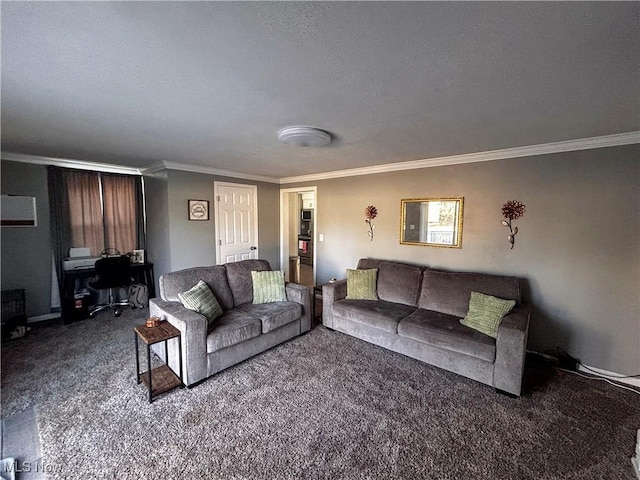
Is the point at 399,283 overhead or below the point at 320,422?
overhead

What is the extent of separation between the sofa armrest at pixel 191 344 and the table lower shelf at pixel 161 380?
72 mm

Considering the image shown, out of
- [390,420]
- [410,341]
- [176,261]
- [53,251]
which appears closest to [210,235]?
[176,261]

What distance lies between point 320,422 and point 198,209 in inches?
146

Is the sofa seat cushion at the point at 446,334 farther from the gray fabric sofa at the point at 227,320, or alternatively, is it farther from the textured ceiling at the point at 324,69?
the textured ceiling at the point at 324,69

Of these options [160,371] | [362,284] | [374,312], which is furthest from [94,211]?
[374,312]

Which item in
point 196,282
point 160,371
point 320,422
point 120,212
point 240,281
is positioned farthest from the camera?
point 120,212

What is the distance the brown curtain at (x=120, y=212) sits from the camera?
14.7 feet

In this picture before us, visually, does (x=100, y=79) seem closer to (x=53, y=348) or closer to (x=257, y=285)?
(x=257, y=285)

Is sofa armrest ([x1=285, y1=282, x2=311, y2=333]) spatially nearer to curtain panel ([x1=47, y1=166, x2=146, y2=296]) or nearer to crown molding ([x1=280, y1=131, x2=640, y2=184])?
crown molding ([x1=280, y1=131, x2=640, y2=184])

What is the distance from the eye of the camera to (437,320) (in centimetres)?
289

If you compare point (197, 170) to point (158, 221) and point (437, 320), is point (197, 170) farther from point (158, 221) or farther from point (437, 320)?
point (437, 320)

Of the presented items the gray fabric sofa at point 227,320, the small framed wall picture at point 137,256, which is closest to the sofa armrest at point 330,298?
the gray fabric sofa at point 227,320

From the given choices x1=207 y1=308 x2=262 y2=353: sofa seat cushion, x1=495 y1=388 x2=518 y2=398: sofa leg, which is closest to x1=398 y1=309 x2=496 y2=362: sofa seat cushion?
x1=495 y1=388 x2=518 y2=398: sofa leg

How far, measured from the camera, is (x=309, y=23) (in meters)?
1.12
